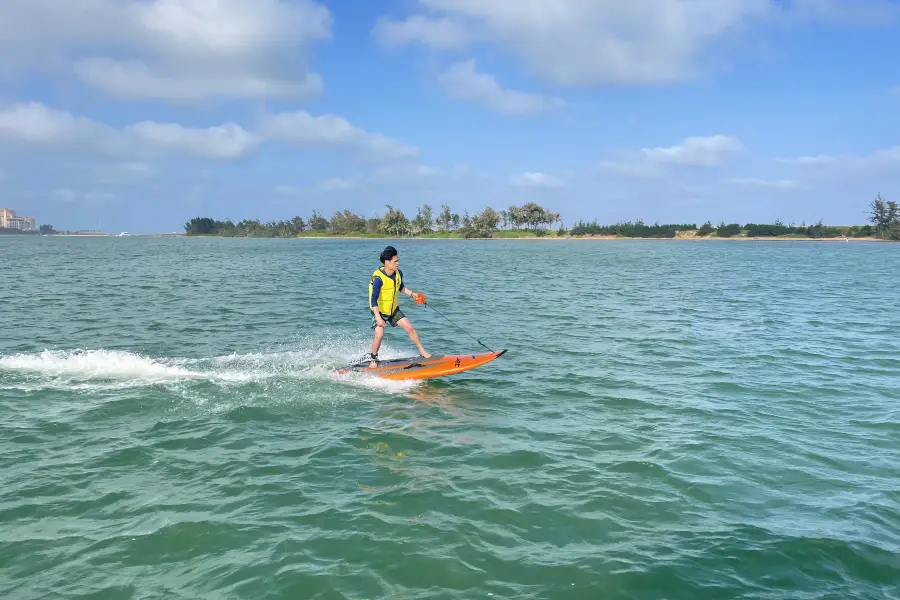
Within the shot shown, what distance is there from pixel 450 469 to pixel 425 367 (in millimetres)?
5697

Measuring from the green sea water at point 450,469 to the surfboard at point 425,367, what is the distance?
364 millimetres

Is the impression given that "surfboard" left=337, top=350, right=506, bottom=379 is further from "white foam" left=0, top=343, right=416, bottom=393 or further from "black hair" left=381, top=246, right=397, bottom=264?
"black hair" left=381, top=246, right=397, bottom=264

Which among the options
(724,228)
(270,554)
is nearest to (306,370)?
(270,554)

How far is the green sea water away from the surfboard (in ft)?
1.19

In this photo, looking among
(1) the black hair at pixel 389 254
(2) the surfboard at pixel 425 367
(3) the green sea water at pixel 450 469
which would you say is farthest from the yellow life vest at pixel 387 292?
(3) the green sea water at pixel 450 469

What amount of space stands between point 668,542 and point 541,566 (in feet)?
5.70

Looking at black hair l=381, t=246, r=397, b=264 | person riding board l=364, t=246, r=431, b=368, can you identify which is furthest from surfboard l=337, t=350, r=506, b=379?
black hair l=381, t=246, r=397, b=264

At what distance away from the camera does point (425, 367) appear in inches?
593

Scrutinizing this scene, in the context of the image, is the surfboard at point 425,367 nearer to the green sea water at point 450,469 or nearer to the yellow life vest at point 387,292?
the green sea water at point 450,469

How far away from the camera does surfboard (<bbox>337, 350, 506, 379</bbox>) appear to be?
49.3 feet

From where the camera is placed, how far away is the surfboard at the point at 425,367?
15.0 m

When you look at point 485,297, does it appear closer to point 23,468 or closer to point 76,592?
point 23,468

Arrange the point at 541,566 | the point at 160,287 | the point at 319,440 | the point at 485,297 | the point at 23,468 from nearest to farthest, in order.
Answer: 1. the point at 541,566
2. the point at 23,468
3. the point at 319,440
4. the point at 485,297
5. the point at 160,287

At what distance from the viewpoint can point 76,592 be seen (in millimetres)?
6191
